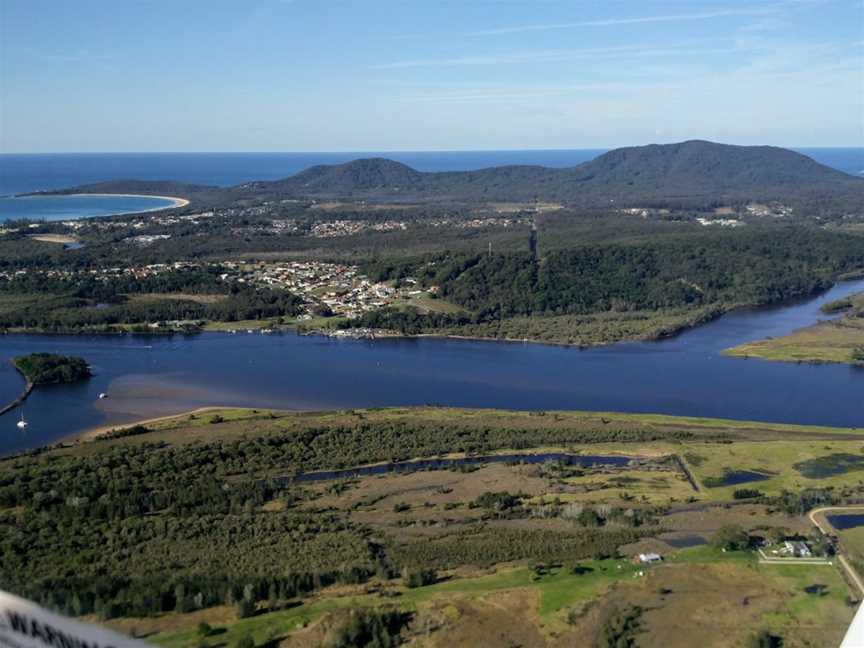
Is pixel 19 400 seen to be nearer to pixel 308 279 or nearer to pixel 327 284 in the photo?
pixel 327 284

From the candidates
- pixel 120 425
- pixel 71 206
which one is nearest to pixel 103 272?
pixel 120 425

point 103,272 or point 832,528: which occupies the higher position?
point 103,272

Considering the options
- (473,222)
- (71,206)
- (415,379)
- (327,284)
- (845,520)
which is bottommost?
(415,379)

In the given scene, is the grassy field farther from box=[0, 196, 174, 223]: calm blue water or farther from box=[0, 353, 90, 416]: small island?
box=[0, 196, 174, 223]: calm blue water

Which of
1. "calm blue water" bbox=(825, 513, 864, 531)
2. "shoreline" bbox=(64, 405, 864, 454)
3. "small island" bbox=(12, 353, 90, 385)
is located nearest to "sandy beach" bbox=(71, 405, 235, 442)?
"shoreline" bbox=(64, 405, 864, 454)

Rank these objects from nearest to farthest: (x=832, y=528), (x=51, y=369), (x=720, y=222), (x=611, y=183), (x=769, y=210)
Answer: (x=832, y=528), (x=51, y=369), (x=720, y=222), (x=769, y=210), (x=611, y=183)

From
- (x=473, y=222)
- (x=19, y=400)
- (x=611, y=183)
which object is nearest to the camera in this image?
(x=19, y=400)
